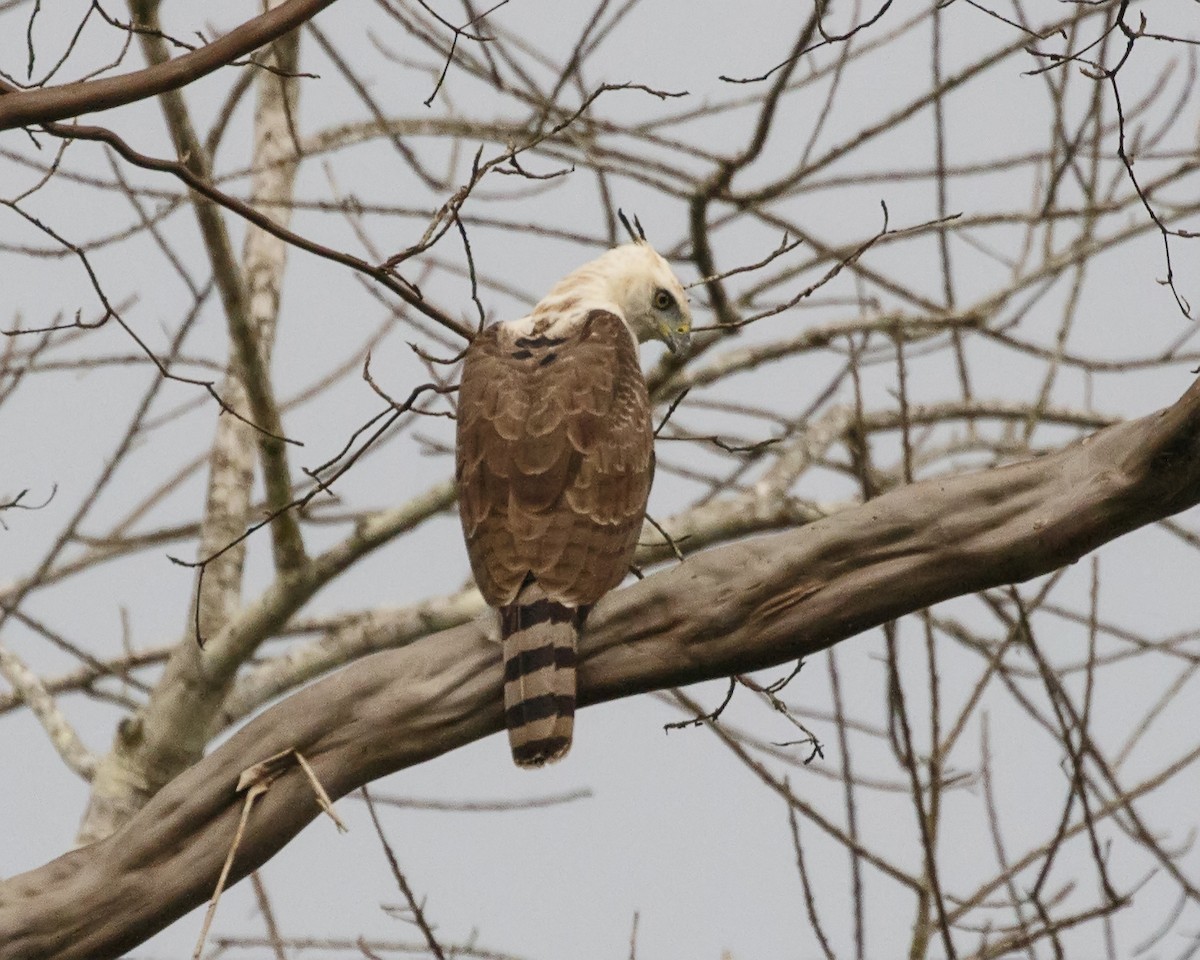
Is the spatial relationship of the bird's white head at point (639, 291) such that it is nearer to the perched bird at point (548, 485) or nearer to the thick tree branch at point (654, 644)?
the perched bird at point (548, 485)

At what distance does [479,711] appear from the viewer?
304cm

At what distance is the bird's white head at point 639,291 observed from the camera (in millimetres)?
4180

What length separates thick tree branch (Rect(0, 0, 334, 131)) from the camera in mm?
2523

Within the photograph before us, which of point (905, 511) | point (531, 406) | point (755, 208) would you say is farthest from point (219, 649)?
point (905, 511)

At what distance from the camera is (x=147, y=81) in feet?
8.35

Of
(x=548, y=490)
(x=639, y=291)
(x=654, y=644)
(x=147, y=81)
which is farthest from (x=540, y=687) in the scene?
(x=639, y=291)

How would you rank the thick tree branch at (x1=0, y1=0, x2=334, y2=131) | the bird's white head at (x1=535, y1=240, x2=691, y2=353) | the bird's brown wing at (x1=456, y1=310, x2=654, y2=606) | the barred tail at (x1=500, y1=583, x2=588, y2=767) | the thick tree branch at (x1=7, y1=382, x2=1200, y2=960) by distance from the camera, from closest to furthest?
the thick tree branch at (x1=0, y1=0, x2=334, y2=131) < the thick tree branch at (x1=7, y1=382, x2=1200, y2=960) < the barred tail at (x1=500, y1=583, x2=588, y2=767) < the bird's brown wing at (x1=456, y1=310, x2=654, y2=606) < the bird's white head at (x1=535, y1=240, x2=691, y2=353)

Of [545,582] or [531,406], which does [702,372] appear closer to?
[531,406]

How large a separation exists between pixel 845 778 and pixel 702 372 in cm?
235

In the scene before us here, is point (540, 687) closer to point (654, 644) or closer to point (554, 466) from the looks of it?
point (654, 644)

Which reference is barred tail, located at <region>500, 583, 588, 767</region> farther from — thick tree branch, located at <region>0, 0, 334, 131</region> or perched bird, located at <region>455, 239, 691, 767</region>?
thick tree branch, located at <region>0, 0, 334, 131</region>

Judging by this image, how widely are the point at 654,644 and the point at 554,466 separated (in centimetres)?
56

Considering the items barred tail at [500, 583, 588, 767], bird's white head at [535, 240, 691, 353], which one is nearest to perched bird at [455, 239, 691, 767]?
barred tail at [500, 583, 588, 767]

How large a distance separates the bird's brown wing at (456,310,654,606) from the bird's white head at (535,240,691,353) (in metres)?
0.45
